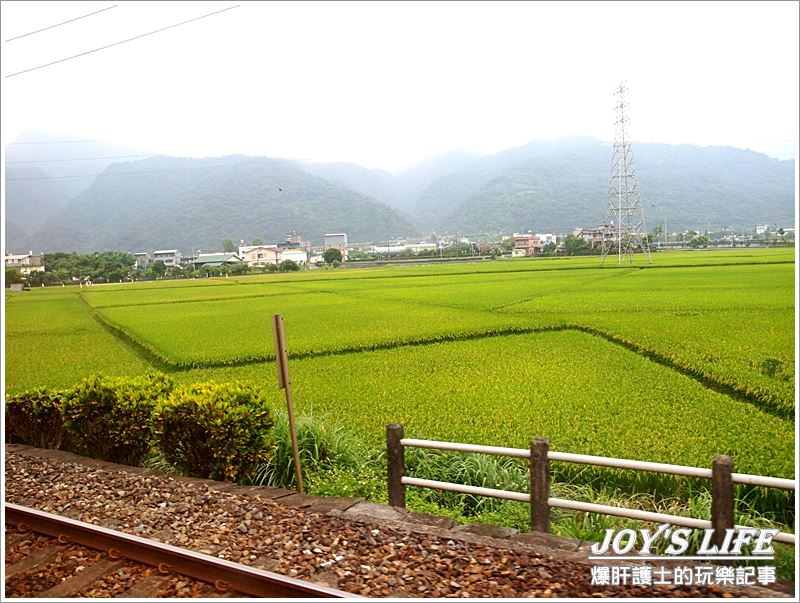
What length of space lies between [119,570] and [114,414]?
6.36 ft

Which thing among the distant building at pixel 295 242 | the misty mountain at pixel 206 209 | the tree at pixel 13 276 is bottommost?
the tree at pixel 13 276

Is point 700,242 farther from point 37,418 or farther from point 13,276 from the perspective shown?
point 13,276

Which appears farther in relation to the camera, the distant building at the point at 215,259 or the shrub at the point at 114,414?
the distant building at the point at 215,259

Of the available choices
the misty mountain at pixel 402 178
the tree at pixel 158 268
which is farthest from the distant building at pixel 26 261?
the misty mountain at pixel 402 178

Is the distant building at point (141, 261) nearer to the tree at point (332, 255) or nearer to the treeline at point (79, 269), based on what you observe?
the treeline at point (79, 269)

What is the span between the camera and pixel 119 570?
9.46 ft

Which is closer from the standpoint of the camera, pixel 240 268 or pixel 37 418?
pixel 37 418

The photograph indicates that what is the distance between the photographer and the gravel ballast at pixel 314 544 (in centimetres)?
256

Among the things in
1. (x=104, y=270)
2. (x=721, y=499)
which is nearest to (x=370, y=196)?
(x=104, y=270)

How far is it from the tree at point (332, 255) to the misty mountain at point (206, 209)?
0.28 meters

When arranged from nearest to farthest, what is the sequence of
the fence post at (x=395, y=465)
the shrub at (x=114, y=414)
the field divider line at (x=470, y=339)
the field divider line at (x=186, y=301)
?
the fence post at (x=395, y=465) → the shrub at (x=114, y=414) → the field divider line at (x=470, y=339) → the field divider line at (x=186, y=301)

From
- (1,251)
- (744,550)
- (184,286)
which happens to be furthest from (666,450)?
(184,286)

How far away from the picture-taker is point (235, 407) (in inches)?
160

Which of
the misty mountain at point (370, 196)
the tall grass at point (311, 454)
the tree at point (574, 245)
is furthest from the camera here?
the tree at point (574, 245)
